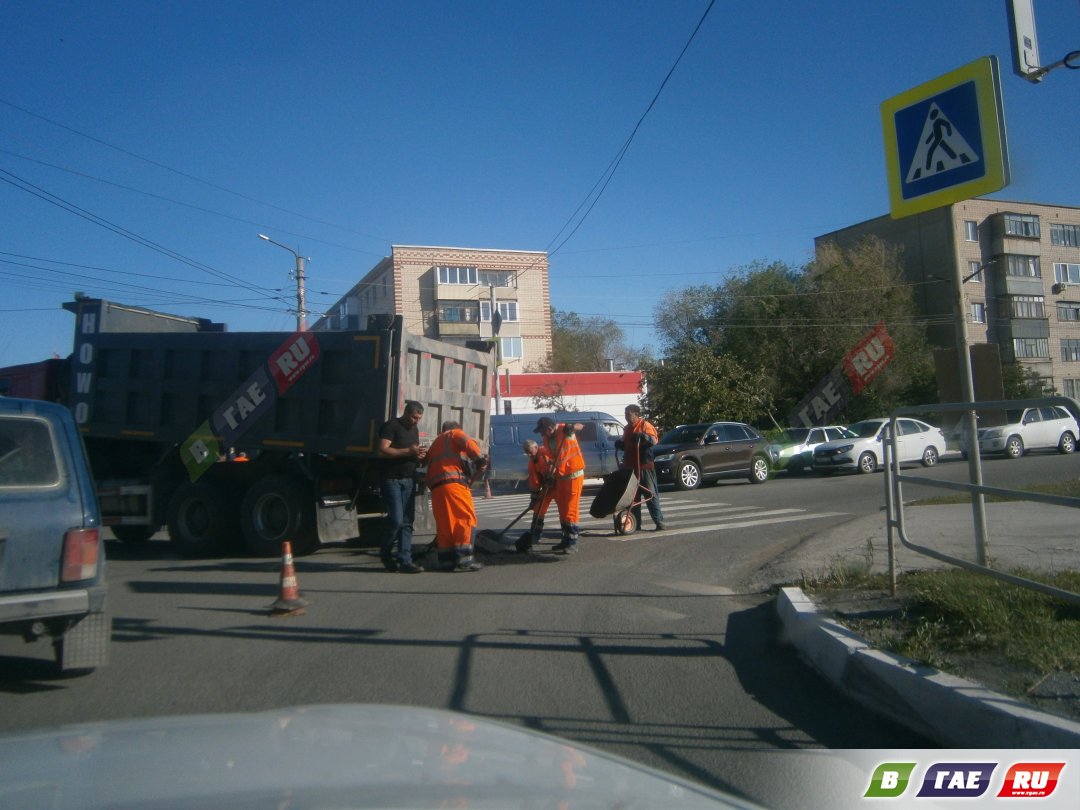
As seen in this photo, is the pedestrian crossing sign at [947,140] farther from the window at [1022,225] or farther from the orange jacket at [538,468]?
the window at [1022,225]

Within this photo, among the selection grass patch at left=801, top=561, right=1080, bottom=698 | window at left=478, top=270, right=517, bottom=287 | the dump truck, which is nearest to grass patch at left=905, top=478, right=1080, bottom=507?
grass patch at left=801, top=561, right=1080, bottom=698

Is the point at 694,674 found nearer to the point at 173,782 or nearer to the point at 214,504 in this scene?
the point at 173,782

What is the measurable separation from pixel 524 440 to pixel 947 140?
55.3 feet

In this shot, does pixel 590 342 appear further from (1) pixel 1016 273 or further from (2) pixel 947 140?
(2) pixel 947 140

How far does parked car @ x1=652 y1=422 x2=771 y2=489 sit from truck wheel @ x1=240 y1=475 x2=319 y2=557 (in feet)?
37.1

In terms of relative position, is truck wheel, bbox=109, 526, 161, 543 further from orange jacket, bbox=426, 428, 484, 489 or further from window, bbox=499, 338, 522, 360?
window, bbox=499, 338, 522, 360

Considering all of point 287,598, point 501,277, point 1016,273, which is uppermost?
point 501,277

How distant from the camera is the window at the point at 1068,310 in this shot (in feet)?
166

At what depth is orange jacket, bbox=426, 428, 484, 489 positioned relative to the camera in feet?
30.7

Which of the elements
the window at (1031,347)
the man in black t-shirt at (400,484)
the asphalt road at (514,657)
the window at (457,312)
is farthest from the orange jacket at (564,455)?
the window at (1031,347)

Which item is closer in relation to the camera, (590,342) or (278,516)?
(278,516)

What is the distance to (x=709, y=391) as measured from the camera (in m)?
32.7

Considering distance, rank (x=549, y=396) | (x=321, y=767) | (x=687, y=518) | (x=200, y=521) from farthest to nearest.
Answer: (x=549, y=396), (x=687, y=518), (x=200, y=521), (x=321, y=767)

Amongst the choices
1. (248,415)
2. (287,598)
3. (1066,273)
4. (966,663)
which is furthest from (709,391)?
(1066,273)
